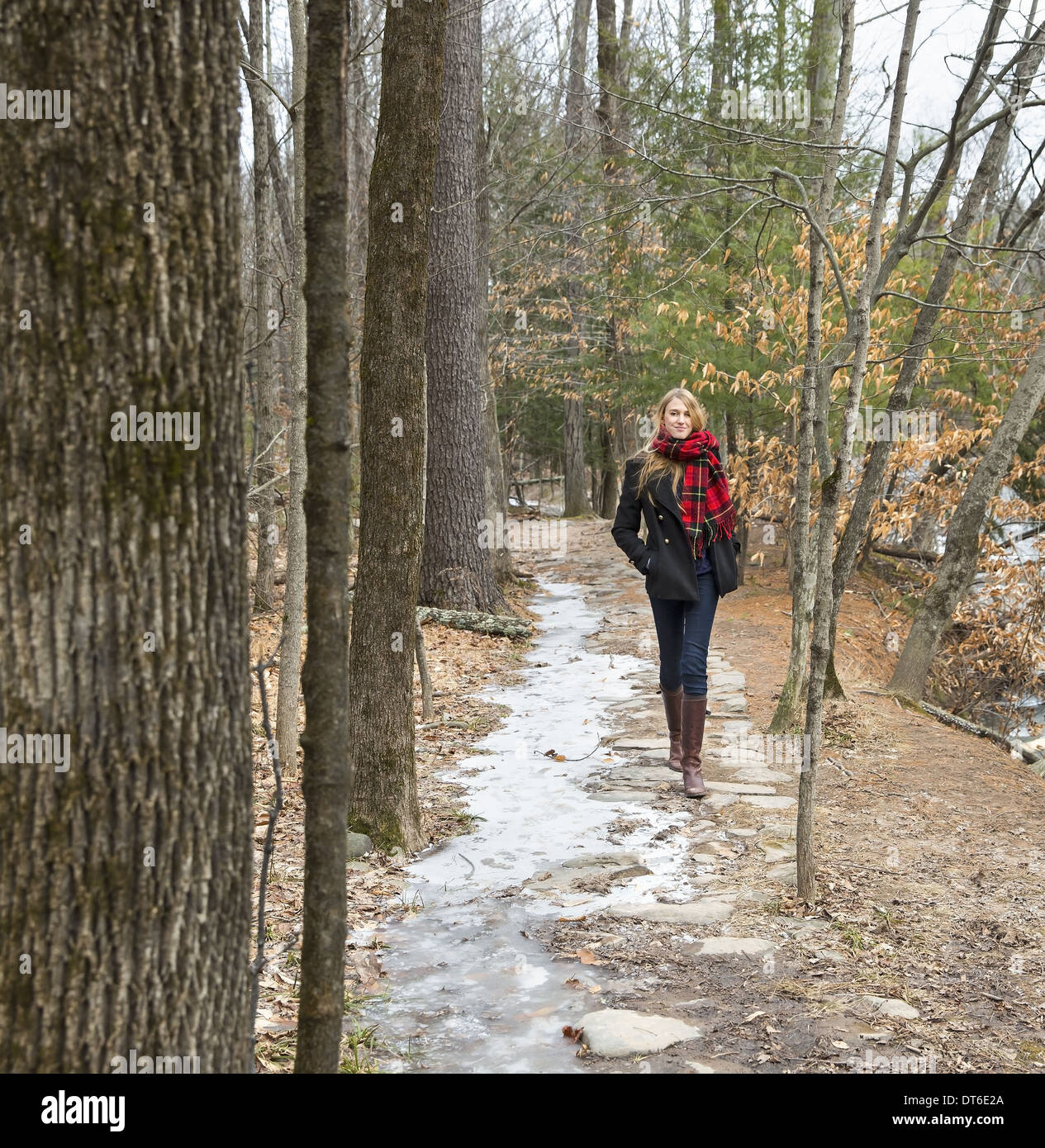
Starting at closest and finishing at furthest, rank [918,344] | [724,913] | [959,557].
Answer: [724,913] < [918,344] < [959,557]

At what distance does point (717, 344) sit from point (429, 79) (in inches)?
294

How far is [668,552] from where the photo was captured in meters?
6.17

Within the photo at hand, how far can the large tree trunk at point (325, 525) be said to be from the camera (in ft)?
8.04

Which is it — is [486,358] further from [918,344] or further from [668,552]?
[668,552]

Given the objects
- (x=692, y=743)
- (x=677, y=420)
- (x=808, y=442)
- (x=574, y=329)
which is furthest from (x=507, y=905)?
(x=574, y=329)

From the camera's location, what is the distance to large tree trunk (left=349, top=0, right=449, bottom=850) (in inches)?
189

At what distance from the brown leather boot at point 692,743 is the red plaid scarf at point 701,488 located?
2.97 feet

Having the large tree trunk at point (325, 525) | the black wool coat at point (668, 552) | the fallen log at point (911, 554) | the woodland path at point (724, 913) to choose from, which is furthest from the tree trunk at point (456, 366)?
the large tree trunk at point (325, 525)

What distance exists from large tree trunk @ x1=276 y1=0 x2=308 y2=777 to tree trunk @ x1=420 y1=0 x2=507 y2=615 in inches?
191

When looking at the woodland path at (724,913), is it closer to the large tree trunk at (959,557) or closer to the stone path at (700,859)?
the stone path at (700,859)

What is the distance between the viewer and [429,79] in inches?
189

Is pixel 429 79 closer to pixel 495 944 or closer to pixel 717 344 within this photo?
pixel 495 944

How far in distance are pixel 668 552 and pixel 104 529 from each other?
4.51m
